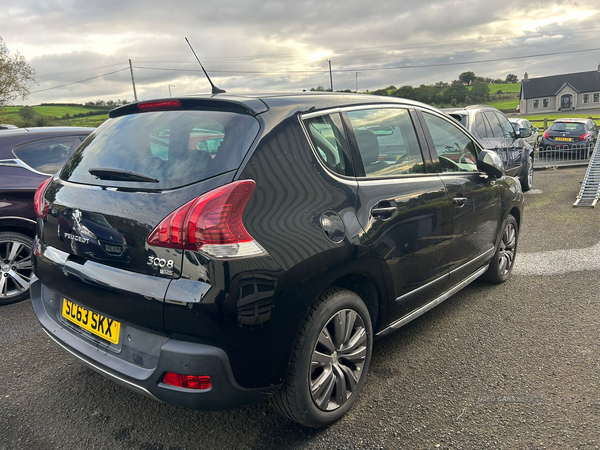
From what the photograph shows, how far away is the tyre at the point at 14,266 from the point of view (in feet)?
14.7

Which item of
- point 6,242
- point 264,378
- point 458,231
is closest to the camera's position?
point 264,378

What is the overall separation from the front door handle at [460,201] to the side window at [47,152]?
375 cm

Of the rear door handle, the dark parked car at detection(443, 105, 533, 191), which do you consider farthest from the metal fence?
the rear door handle

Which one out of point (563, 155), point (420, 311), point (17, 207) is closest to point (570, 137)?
point (563, 155)

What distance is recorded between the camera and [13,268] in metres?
4.53

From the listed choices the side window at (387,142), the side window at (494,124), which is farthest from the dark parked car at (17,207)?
the side window at (494,124)

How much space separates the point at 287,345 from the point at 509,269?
3423 millimetres

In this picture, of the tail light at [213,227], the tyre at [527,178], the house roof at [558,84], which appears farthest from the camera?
the house roof at [558,84]

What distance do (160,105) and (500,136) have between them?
822cm

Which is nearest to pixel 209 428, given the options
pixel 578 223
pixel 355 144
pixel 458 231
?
pixel 355 144

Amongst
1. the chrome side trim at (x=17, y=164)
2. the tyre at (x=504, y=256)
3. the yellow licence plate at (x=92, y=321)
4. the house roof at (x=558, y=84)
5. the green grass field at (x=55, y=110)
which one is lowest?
the tyre at (x=504, y=256)

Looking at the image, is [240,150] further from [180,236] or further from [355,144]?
[355,144]

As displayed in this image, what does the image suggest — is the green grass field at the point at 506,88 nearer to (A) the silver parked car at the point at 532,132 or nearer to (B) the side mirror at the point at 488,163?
(A) the silver parked car at the point at 532,132

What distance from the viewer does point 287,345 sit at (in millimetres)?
2262
